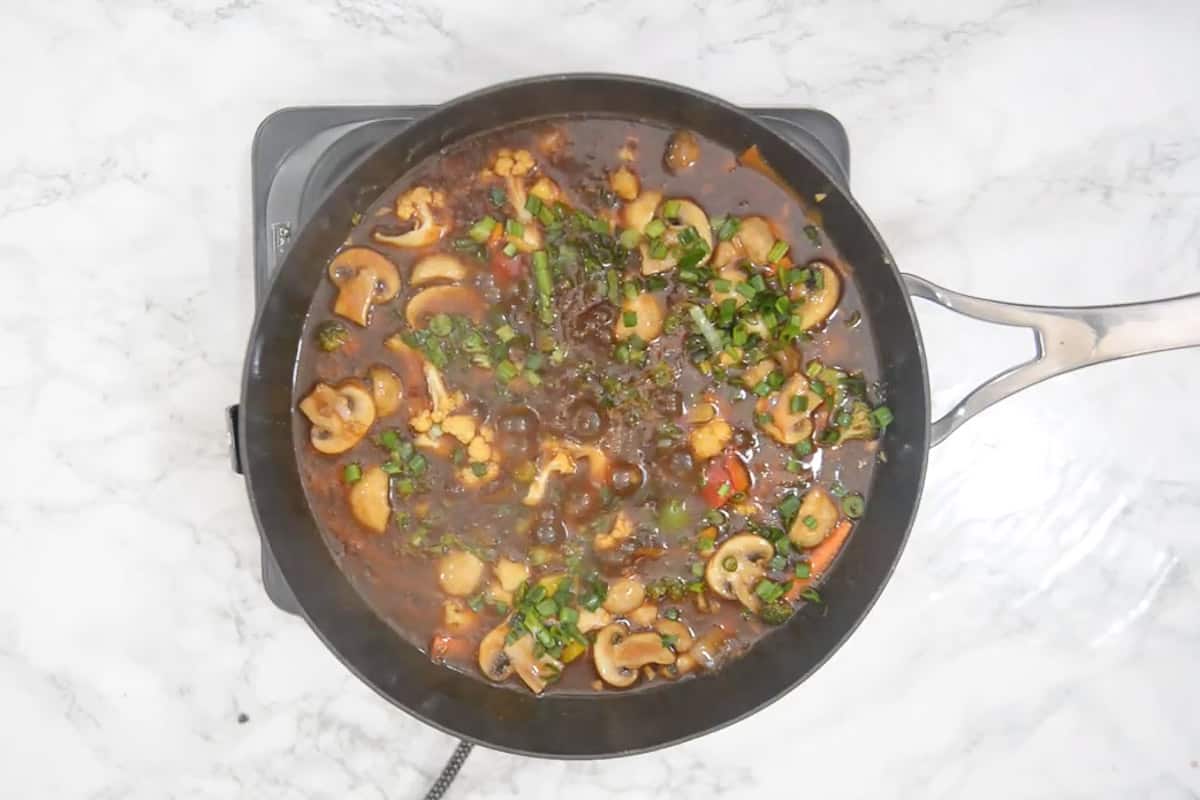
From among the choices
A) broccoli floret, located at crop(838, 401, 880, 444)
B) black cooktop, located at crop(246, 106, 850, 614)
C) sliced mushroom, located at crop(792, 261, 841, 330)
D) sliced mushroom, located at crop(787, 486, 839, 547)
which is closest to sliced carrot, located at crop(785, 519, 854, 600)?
sliced mushroom, located at crop(787, 486, 839, 547)

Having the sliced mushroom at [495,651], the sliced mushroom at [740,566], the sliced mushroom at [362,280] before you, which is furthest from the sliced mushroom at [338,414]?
the sliced mushroom at [740,566]

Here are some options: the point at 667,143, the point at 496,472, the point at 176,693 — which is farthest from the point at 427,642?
the point at 667,143

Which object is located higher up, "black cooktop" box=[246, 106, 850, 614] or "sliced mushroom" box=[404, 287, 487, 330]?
"black cooktop" box=[246, 106, 850, 614]

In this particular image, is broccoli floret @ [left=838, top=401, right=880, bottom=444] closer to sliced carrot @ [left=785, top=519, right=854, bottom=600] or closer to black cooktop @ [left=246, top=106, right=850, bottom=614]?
sliced carrot @ [left=785, top=519, right=854, bottom=600]

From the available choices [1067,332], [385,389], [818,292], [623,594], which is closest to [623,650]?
[623,594]

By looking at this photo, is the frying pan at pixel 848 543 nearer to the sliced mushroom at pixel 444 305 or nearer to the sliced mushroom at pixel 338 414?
the sliced mushroom at pixel 338 414

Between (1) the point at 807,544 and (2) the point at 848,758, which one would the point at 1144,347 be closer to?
(1) the point at 807,544
